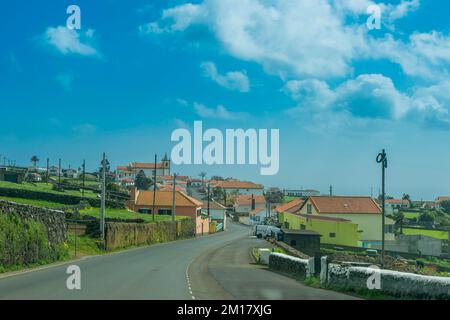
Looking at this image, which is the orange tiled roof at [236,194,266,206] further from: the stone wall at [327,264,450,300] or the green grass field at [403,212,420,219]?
the stone wall at [327,264,450,300]

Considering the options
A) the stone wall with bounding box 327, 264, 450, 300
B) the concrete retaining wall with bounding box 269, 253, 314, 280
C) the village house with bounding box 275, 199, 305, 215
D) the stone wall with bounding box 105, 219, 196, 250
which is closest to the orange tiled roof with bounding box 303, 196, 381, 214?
the village house with bounding box 275, 199, 305, 215

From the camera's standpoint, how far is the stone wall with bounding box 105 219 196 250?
46.2m

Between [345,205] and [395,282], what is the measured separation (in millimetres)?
64805

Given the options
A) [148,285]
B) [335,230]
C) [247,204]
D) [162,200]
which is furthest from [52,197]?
[247,204]

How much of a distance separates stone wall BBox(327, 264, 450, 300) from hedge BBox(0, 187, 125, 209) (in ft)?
168

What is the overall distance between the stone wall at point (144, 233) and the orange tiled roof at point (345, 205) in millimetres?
19336

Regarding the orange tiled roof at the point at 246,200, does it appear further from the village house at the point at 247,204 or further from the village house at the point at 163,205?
the village house at the point at 163,205

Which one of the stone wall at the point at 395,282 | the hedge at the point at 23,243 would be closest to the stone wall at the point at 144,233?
the hedge at the point at 23,243

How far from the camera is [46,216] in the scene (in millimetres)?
32438

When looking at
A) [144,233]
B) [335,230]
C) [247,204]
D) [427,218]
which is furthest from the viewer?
[247,204]

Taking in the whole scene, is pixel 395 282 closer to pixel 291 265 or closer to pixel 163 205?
pixel 291 265
